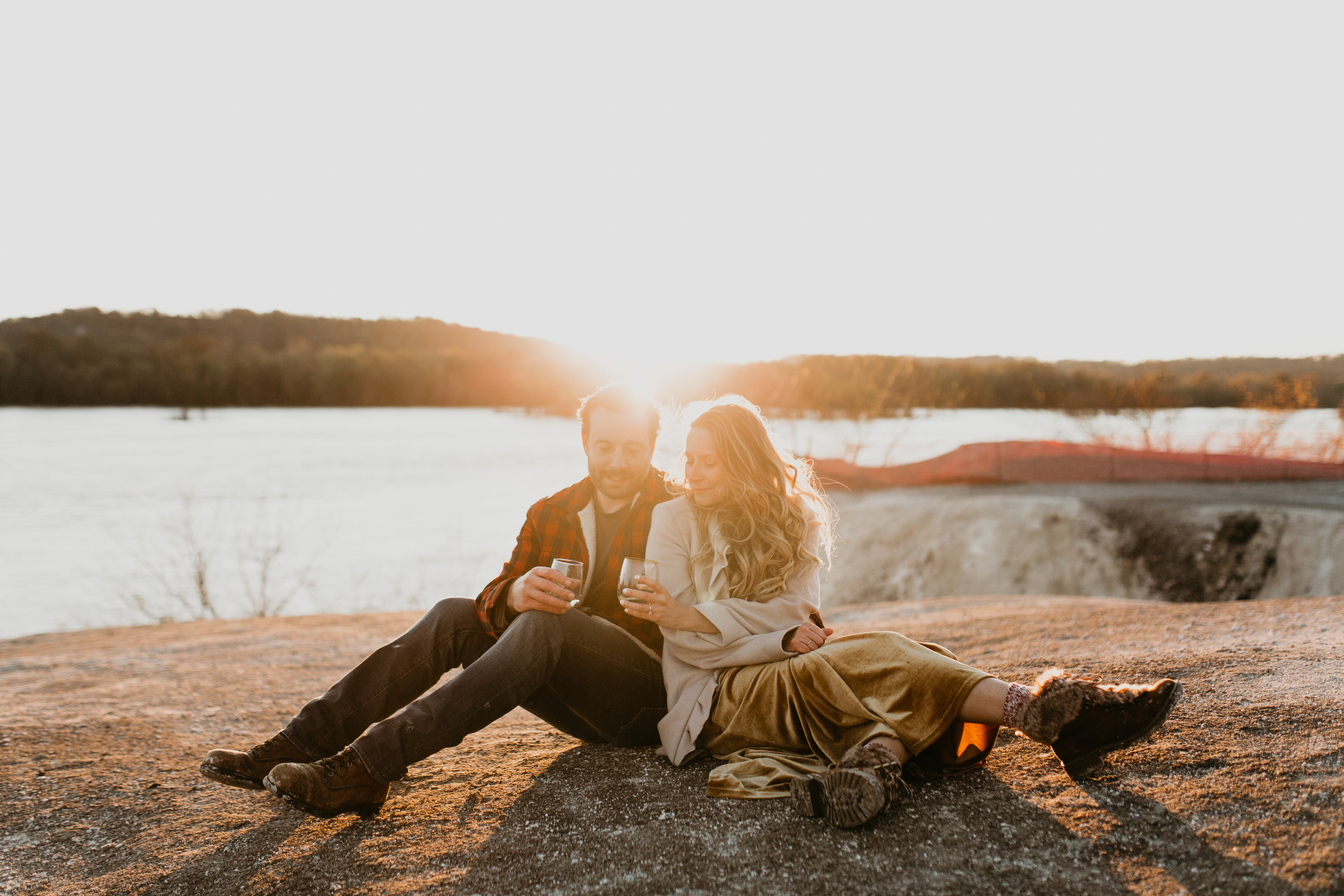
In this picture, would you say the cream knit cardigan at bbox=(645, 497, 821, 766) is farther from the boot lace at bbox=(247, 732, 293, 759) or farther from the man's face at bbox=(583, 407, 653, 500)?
the boot lace at bbox=(247, 732, 293, 759)

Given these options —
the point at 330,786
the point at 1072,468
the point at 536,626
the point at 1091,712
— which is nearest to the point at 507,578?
the point at 536,626

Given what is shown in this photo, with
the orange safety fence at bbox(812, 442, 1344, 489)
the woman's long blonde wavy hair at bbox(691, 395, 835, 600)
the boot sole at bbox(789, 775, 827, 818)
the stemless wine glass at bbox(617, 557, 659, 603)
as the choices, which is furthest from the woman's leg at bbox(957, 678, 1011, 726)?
the orange safety fence at bbox(812, 442, 1344, 489)

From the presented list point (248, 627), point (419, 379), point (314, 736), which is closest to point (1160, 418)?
point (248, 627)

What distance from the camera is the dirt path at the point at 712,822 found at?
2104mm

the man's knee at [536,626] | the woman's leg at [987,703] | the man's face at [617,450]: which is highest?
the man's face at [617,450]

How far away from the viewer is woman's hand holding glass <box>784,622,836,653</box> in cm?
271

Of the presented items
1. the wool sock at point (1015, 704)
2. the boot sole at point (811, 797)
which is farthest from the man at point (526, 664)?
the wool sock at point (1015, 704)

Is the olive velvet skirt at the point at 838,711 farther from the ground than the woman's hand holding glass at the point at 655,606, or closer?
closer

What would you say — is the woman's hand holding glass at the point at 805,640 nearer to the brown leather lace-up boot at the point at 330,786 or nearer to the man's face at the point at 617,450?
the man's face at the point at 617,450

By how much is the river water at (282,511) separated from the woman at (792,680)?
35 cm

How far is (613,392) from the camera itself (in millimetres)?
3193

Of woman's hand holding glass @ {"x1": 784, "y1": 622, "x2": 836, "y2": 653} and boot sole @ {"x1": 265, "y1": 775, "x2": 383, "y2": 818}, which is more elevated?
woman's hand holding glass @ {"x1": 784, "y1": 622, "x2": 836, "y2": 653}

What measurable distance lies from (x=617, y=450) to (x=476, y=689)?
1028 mm

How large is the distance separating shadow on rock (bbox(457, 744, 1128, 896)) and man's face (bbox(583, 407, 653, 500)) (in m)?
1.12
